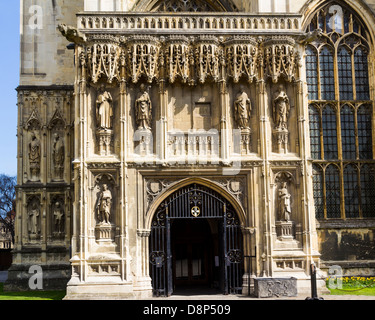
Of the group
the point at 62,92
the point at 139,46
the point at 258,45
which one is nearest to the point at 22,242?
the point at 62,92

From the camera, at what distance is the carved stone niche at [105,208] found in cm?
1977

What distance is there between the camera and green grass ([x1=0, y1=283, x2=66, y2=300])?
812 inches

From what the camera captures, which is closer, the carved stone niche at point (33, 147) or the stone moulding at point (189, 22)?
the stone moulding at point (189, 22)

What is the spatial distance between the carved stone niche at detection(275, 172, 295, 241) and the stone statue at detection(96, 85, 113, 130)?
602 cm

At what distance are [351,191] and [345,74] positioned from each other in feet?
16.3

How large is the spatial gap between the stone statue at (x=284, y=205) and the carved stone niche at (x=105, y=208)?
18.3ft

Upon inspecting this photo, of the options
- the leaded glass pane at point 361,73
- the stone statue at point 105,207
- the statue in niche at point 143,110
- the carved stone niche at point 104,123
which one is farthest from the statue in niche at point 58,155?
the leaded glass pane at point 361,73

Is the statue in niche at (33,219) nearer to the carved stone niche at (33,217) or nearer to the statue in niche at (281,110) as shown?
the carved stone niche at (33,217)

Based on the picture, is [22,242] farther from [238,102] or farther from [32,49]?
[238,102]

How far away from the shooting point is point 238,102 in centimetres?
2059

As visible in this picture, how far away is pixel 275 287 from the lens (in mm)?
18781

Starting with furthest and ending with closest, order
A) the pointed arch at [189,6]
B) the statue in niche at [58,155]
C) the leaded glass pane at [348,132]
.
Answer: the pointed arch at [189,6], the leaded glass pane at [348,132], the statue in niche at [58,155]

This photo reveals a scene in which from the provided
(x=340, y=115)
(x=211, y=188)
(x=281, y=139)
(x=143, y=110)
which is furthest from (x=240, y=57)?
(x=340, y=115)

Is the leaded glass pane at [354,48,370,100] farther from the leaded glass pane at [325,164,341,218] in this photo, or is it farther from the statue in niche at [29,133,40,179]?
the statue in niche at [29,133,40,179]
